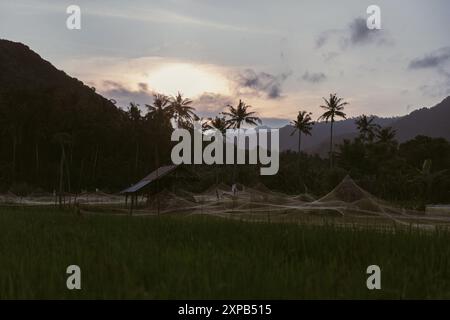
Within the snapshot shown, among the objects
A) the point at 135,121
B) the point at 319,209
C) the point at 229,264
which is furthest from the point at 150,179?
the point at 135,121

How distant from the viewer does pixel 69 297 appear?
5172 mm

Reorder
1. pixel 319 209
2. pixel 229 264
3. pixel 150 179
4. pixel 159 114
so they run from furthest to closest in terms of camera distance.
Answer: pixel 159 114, pixel 150 179, pixel 319 209, pixel 229 264

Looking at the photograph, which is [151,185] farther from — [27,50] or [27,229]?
[27,50]

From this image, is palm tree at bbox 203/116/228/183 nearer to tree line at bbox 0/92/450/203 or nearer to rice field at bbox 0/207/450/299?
tree line at bbox 0/92/450/203

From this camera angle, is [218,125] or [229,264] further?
[218,125]

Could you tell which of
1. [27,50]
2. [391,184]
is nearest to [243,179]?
[391,184]

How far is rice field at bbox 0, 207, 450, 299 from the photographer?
5.34 m

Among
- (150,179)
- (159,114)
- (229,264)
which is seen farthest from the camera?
(159,114)

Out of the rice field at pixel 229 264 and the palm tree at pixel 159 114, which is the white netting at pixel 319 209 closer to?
the rice field at pixel 229 264

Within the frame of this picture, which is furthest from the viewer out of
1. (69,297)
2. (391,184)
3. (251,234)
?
(391,184)

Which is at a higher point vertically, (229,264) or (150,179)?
(150,179)

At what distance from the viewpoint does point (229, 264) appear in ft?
22.5

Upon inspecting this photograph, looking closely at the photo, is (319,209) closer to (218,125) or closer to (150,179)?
(150,179)

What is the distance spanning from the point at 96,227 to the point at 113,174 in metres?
50.7
